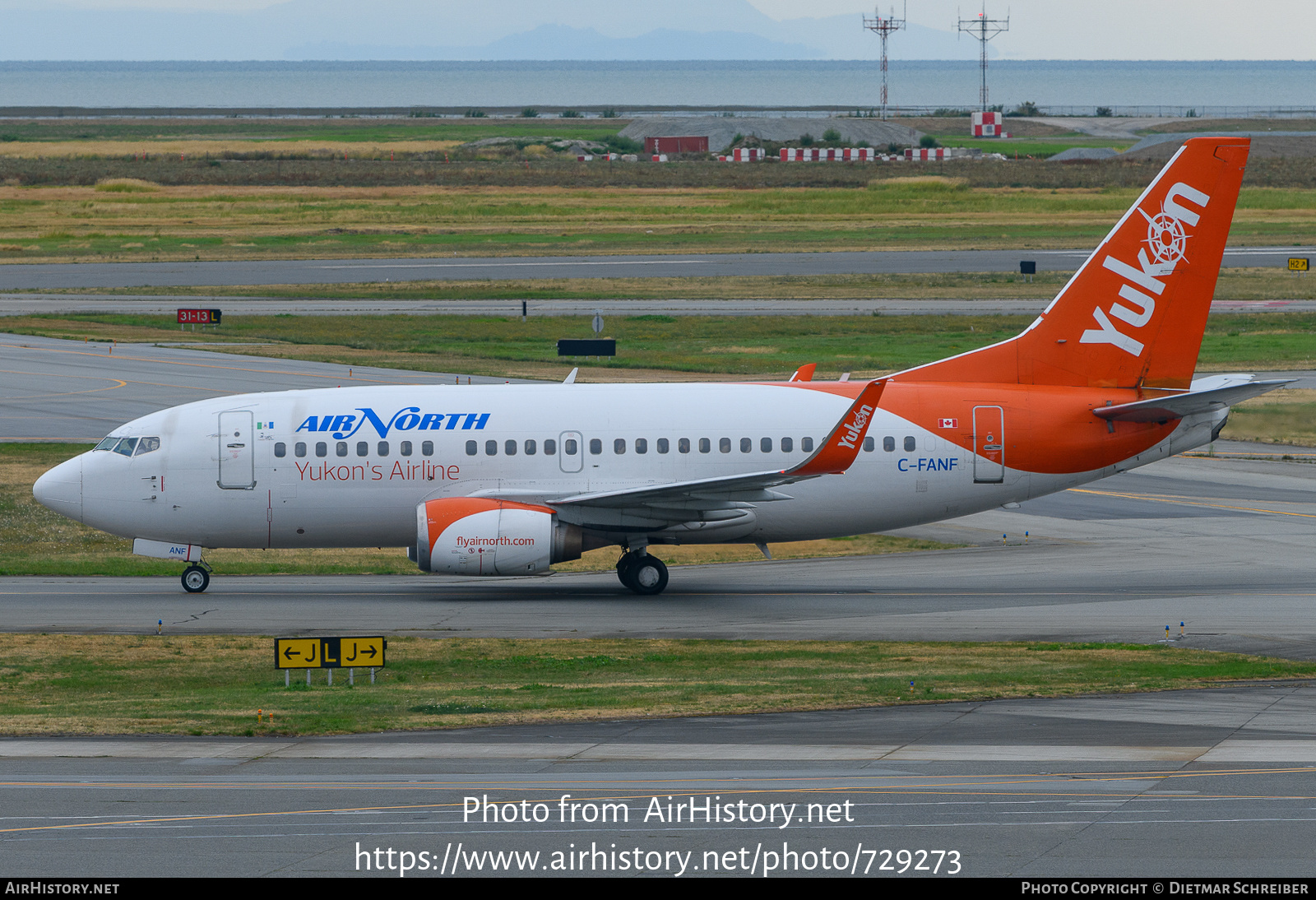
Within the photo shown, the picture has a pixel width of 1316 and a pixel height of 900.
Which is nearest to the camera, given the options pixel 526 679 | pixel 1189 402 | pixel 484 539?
pixel 526 679

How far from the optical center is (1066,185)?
14662cm

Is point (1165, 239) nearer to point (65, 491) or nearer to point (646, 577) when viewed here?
point (646, 577)

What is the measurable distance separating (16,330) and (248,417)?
4779 cm

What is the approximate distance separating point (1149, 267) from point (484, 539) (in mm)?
16704

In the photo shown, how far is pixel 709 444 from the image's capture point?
3384 cm

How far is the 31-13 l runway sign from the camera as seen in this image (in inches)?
1005

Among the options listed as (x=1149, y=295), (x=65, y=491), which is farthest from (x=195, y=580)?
(x=1149, y=295)

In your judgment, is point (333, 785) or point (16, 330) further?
point (16, 330)

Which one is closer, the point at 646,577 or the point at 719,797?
the point at 719,797

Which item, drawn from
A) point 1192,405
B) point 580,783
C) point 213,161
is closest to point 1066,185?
point 213,161

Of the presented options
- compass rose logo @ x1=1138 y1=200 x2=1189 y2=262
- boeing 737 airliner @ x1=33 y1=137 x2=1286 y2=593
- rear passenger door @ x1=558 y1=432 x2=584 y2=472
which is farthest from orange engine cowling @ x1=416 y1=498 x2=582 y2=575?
compass rose logo @ x1=1138 y1=200 x2=1189 y2=262

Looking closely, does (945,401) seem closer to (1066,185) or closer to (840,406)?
(840,406)

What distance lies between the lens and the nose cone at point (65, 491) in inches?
1341
